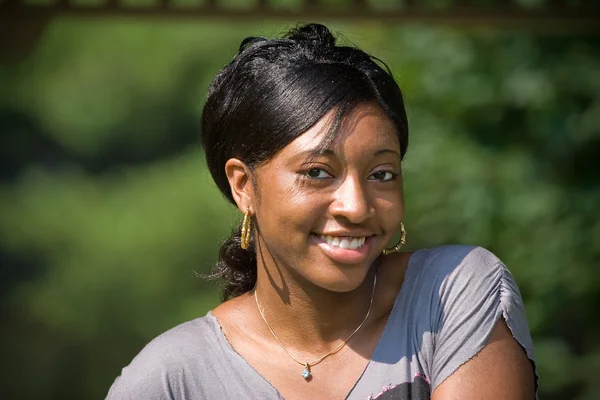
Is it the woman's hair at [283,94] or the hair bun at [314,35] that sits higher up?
the hair bun at [314,35]

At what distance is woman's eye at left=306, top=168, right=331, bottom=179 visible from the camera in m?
2.33

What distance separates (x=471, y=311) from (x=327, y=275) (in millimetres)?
315

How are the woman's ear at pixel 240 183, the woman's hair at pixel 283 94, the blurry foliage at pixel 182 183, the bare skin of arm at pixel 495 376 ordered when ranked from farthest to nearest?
the blurry foliage at pixel 182 183 → the woman's ear at pixel 240 183 → the woman's hair at pixel 283 94 → the bare skin of arm at pixel 495 376

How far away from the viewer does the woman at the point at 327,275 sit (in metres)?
2.32

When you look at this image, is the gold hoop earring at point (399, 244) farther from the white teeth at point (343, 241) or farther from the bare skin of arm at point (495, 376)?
the bare skin of arm at point (495, 376)

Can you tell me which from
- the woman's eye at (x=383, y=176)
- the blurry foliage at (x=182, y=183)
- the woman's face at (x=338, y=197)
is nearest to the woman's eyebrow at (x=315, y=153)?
the woman's face at (x=338, y=197)

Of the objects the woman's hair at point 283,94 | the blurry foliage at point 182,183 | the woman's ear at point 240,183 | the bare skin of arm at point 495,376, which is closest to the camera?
the bare skin of arm at point 495,376

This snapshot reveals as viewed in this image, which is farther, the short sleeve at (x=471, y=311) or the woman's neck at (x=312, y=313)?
the woman's neck at (x=312, y=313)

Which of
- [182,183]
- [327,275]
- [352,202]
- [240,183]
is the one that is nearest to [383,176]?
[352,202]

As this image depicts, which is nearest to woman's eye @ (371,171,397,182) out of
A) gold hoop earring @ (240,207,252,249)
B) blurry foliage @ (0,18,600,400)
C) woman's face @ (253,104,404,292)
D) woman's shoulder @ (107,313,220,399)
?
woman's face @ (253,104,404,292)

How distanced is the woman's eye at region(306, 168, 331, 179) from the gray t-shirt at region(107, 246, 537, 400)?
0.34 meters

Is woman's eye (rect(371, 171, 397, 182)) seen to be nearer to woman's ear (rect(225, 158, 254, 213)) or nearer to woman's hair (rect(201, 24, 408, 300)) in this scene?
woman's hair (rect(201, 24, 408, 300))

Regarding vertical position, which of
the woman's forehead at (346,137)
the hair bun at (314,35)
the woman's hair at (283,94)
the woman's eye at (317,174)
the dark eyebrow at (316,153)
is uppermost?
the hair bun at (314,35)

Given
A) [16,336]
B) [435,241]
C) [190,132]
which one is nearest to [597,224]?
[435,241]
